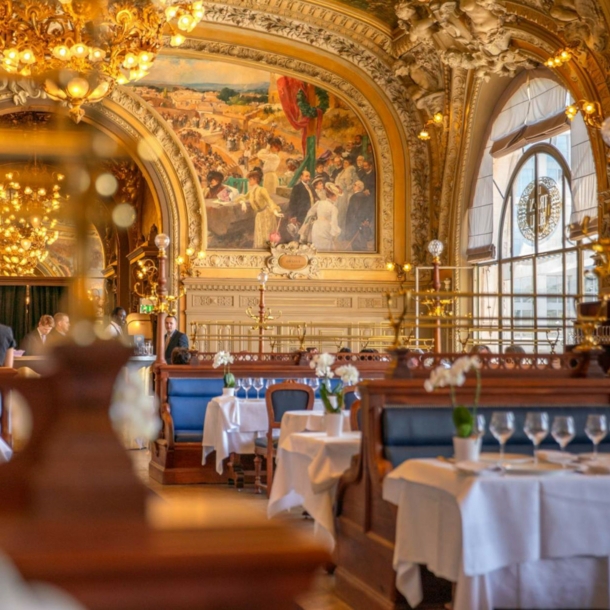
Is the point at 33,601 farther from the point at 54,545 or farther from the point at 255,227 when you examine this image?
the point at 255,227

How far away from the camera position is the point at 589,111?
11.8m

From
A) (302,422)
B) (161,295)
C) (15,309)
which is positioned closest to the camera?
(302,422)

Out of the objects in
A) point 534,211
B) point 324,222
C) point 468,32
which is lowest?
point 534,211

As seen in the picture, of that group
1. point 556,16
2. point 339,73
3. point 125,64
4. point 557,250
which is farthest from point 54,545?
point 339,73

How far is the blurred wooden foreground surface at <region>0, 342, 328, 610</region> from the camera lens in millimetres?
1090

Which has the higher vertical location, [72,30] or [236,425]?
[72,30]

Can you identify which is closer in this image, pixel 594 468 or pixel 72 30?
pixel 594 468

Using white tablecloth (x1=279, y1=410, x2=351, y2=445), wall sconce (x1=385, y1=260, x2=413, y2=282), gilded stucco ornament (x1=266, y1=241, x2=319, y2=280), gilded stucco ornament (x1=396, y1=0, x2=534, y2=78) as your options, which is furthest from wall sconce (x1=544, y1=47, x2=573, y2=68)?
white tablecloth (x1=279, y1=410, x2=351, y2=445)

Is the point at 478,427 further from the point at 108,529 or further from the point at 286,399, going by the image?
the point at 286,399

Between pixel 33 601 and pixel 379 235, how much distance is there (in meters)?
18.6

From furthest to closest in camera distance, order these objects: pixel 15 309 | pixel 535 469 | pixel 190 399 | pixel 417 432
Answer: pixel 15 309, pixel 190 399, pixel 417 432, pixel 535 469

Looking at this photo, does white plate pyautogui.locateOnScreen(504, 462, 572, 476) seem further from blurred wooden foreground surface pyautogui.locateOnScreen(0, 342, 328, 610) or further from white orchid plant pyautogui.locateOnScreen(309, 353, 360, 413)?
blurred wooden foreground surface pyautogui.locateOnScreen(0, 342, 328, 610)

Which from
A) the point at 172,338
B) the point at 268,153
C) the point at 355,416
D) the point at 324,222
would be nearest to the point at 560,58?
the point at 172,338

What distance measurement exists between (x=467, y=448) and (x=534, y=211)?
12289 mm
